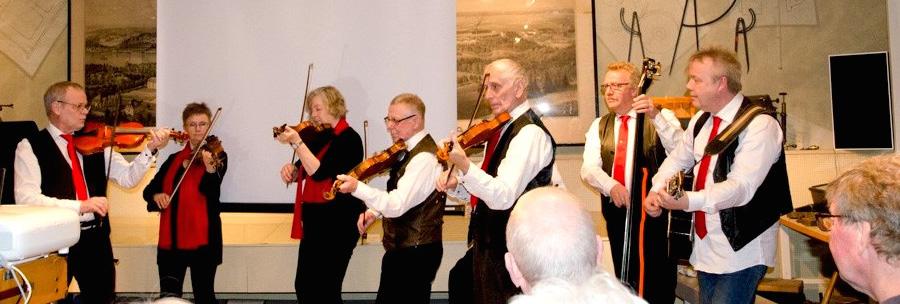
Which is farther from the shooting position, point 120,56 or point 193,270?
point 120,56

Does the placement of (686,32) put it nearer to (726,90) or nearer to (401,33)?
(401,33)

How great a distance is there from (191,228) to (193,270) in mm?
241

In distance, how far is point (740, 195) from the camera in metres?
2.68

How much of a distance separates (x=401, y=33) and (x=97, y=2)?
120 inches

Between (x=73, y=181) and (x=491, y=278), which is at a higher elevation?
(x=73, y=181)

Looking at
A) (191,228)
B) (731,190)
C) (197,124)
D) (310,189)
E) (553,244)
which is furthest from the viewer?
(197,124)

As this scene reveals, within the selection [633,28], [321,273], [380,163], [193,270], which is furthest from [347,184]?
[633,28]

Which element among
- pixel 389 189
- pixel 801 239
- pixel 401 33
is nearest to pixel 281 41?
pixel 401 33

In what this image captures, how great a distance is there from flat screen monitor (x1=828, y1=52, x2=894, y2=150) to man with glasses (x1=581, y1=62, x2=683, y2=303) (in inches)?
93.5

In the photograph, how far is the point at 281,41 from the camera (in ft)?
16.4

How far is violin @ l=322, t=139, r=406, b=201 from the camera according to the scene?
142 inches

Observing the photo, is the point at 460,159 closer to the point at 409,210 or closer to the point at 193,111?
the point at 409,210

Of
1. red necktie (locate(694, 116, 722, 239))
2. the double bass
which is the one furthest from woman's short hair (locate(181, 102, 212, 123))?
red necktie (locate(694, 116, 722, 239))

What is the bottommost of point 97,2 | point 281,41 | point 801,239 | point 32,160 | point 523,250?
point 801,239
